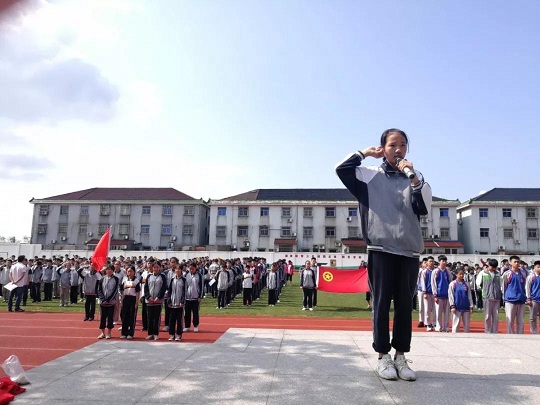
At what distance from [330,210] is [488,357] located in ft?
153

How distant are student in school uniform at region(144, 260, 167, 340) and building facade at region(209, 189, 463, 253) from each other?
39629 mm

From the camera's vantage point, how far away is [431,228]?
1941 inches

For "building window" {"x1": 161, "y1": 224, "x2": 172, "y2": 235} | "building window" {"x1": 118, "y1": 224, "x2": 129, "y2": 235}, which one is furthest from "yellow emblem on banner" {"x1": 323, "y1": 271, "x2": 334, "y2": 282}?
"building window" {"x1": 118, "y1": 224, "x2": 129, "y2": 235}

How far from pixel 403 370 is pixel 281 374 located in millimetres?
1132

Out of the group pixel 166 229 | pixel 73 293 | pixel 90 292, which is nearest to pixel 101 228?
pixel 166 229

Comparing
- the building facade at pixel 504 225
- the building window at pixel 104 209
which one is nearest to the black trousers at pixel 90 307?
the building window at pixel 104 209

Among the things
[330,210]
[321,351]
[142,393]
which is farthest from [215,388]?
[330,210]

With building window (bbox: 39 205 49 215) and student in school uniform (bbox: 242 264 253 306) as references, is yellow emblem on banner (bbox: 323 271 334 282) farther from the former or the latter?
building window (bbox: 39 205 49 215)

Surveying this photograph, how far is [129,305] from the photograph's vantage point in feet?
31.1

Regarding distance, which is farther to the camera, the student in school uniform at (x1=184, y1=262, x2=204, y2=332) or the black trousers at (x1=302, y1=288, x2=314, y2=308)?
the black trousers at (x1=302, y1=288, x2=314, y2=308)

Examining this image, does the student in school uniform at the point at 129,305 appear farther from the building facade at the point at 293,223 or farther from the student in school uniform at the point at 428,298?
the building facade at the point at 293,223

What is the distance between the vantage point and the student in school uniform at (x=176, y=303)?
9134mm

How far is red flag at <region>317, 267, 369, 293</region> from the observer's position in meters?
17.2

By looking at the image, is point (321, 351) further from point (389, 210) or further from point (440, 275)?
point (440, 275)
